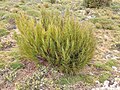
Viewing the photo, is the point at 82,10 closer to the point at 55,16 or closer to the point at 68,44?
the point at 55,16

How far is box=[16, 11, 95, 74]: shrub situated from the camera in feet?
13.2

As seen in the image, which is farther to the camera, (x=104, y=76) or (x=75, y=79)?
(x=104, y=76)

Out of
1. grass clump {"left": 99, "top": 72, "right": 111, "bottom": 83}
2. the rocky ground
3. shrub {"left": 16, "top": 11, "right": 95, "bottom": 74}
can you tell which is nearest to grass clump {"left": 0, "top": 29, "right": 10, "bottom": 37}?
the rocky ground

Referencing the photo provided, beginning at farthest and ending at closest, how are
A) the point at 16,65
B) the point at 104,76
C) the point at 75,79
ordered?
the point at 16,65 < the point at 104,76 < the point at 75,79

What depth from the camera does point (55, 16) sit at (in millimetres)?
4750

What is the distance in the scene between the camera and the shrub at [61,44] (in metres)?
4.02

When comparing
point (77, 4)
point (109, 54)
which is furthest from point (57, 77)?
point (77, 4)

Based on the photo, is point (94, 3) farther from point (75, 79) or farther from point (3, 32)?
point (75, 79)

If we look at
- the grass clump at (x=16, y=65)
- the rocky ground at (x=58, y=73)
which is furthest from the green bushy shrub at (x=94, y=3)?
the grass clump at (x=16, y=65)

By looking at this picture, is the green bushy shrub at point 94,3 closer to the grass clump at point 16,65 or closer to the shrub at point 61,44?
the shrub at point 61,44

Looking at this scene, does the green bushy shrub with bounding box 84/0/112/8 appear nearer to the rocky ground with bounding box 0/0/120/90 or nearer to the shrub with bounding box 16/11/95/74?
the rocky ground with bounding box 0/0/120/90

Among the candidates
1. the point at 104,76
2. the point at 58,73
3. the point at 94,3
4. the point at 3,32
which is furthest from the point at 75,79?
the point at 94,3

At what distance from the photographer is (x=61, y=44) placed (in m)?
4.05

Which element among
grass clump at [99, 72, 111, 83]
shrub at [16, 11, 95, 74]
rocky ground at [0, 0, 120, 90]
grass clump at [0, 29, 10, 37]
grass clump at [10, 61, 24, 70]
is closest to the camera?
shrub at [16, 11, 95, 74]
